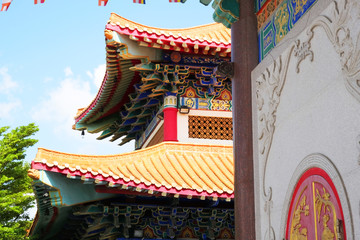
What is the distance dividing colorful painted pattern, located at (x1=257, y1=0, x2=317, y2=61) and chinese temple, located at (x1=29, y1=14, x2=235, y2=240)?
415 centimetres

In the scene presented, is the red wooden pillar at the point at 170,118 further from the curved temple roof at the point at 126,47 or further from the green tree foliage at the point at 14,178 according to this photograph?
the green tree foliage at the point at 14,178

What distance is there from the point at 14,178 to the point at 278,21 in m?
9.93

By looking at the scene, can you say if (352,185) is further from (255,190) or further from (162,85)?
(162,85)

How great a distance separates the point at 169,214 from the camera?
1016 cm

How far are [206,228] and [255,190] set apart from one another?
5.57 metres

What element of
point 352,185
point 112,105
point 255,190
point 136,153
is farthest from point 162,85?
point 352,185

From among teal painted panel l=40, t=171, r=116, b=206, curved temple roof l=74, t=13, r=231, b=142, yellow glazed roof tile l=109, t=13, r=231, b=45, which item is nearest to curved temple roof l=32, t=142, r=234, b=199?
teal painted panel l=40, t=171, r=116, b=206

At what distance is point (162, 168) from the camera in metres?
10.5

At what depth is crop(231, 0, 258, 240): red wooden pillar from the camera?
5.31 metres

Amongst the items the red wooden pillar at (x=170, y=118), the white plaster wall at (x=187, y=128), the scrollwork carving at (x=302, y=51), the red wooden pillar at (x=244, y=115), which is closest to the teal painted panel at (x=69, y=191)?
the red wooden pillar at (x=170, y=118)

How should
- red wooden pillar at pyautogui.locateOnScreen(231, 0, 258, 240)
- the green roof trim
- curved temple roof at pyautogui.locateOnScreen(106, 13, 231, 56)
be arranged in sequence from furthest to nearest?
curved temple roof at pyautogui.locateOnScreen(106, 13, 231, 56) → the green roof trim → red wooden pillar at pyautogui.locateOnScreen(231, 0, 258, 240)

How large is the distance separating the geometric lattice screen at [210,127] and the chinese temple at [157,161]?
0.02 meters

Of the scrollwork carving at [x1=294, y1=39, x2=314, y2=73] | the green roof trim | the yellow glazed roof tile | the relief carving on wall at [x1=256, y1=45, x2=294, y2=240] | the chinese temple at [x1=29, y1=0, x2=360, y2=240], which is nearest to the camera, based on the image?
the chinese temple at [x1=29, y1=0, x2=360, y2=240]

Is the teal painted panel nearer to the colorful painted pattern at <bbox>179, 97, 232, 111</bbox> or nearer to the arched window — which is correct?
the colorful painted pattern at <bbox>179, 97, 232, 111</bbox>
